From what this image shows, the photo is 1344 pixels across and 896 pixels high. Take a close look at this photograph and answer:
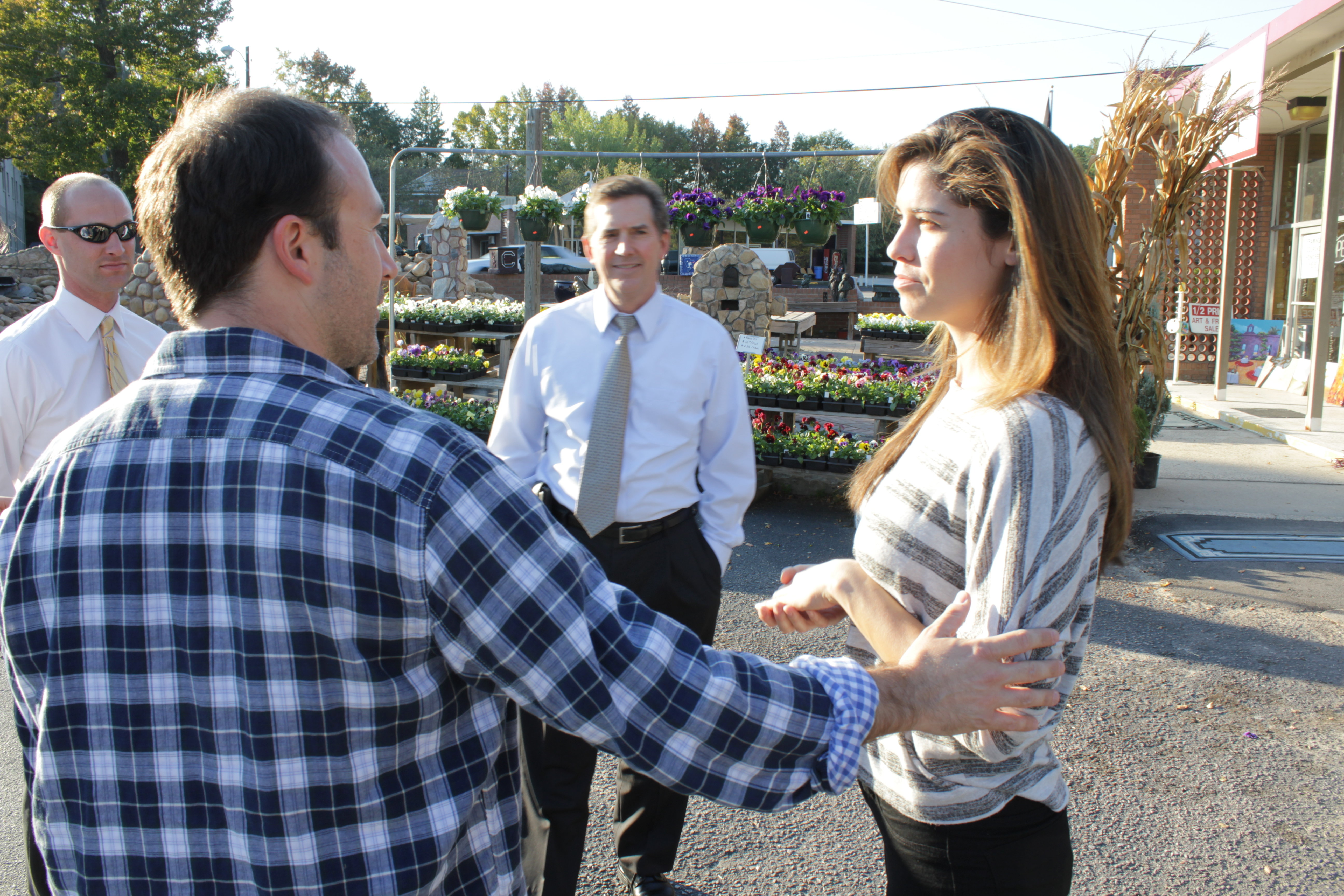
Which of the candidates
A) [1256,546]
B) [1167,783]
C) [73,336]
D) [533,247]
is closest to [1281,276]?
[1256,546]

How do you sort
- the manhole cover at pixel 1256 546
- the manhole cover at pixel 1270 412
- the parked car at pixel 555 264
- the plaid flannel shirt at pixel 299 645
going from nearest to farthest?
the plaid flannel shirt at pixel 299 645 → the manhole cover at pixel 1256 546 → the manhole cover at pixel 1270 412 → the parked car at pixel 555 264

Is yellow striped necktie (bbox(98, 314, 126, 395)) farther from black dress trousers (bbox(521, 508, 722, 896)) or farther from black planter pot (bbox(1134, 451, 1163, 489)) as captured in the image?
black planter pot (bbox(1134, 451, 1163, 489))

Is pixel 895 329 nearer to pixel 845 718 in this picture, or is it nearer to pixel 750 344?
pixel 750 344

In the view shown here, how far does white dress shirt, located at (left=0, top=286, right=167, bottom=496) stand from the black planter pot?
702 centimetres

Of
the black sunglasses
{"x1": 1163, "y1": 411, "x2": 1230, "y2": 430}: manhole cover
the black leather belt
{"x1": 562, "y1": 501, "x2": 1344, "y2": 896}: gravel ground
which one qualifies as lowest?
{"x1": 562, "y1": 501, "x2": 1344, "y2": 896}: gravel ground

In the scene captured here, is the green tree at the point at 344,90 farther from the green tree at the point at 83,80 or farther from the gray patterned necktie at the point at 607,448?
the gray patterned necktie at the point at 607,448

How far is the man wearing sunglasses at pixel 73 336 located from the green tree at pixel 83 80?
101ft

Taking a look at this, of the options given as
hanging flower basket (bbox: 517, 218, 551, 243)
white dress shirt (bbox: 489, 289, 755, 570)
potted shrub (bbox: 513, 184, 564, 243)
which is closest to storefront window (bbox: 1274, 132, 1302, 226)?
potted shrub (bbox: 513, 184, 564, 243)

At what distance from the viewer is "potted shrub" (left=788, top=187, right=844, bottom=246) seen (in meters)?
8.98

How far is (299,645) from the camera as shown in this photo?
101 centimetres

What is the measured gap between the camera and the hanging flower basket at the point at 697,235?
9.49 meters

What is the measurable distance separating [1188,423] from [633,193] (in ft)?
32.0

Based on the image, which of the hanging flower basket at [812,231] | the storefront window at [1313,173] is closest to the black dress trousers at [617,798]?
the hanging flower basket at [812,231]

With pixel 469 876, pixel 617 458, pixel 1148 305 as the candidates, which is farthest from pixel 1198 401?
pixel 469 876
